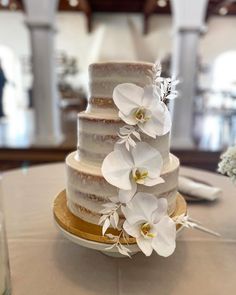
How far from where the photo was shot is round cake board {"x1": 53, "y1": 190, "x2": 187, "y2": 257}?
0.59 metres

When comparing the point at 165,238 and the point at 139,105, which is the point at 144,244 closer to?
the point at 165,238

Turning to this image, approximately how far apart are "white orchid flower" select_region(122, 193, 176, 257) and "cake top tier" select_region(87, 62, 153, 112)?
8.9 inches

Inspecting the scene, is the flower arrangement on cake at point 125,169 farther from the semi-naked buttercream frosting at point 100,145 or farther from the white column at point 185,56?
the white column at point 185,56

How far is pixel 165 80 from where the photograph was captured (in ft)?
1.88

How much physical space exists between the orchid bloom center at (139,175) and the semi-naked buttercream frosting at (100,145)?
48mm

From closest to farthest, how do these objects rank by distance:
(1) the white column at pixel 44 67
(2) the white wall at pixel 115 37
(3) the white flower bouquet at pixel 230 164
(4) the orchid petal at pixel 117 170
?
(4) the orchid petal at pixel 117 170 → (3) the white flower bouquet at pixel 230 164 → (1) the white column at pixel 44 67 → (2) the white wall at pixel 115 37

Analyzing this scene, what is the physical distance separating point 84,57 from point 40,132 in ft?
17.7

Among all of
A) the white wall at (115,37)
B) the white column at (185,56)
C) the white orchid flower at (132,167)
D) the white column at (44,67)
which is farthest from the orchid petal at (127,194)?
the white wall at (115,37)

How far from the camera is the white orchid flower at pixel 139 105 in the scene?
0.56 meters

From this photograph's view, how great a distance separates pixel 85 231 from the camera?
624mm

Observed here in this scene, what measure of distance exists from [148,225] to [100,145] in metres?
0.20

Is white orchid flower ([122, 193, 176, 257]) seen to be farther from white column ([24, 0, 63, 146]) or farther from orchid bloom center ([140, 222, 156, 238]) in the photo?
white column ([24, 0, 63, 146])

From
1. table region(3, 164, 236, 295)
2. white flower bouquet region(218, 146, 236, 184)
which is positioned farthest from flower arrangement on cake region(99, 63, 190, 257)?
white flower bouquet region(218, 146, 236, 184)

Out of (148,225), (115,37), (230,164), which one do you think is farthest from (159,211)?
(115,37)
